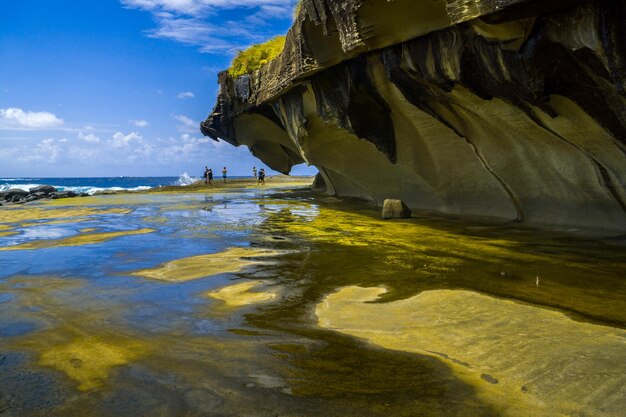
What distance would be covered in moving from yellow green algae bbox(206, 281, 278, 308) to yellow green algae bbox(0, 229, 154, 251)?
484 cm

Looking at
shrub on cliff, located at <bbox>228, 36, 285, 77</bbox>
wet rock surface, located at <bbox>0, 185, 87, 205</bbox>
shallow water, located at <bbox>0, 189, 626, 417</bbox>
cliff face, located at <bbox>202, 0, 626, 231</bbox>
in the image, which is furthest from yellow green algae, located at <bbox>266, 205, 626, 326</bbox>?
wet rock surface, located at <bbox>0, 185, 87, 205</bbox>

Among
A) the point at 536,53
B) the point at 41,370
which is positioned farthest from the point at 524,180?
the point at 41,370

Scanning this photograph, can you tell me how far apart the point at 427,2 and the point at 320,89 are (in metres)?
5.72

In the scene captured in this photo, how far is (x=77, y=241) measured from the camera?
352 inches

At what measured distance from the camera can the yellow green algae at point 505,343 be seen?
8.21 feet

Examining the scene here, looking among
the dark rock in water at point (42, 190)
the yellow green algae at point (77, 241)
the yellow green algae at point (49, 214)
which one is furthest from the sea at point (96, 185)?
the yellow green algae at point (77, 241)

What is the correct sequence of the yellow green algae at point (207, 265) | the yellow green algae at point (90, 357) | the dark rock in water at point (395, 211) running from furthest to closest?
the dark rock in water at point (395, 211) < the yellow green algae at point (207, 265) < the yellow green algae at point (90, 357)

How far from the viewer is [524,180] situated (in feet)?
32.6

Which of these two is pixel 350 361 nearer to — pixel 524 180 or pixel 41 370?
pixel 41 370

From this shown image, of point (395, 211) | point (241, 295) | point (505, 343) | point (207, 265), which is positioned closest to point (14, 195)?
point (395, 211)

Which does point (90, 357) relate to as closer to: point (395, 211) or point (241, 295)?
point (241, 295)

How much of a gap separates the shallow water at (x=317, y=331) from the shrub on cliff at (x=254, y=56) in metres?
14.3

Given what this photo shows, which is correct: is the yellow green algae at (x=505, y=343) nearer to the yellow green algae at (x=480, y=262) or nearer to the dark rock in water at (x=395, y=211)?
the yellow green algae at (x=480, y=262)

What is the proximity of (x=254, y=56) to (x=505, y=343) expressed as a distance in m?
19.3
